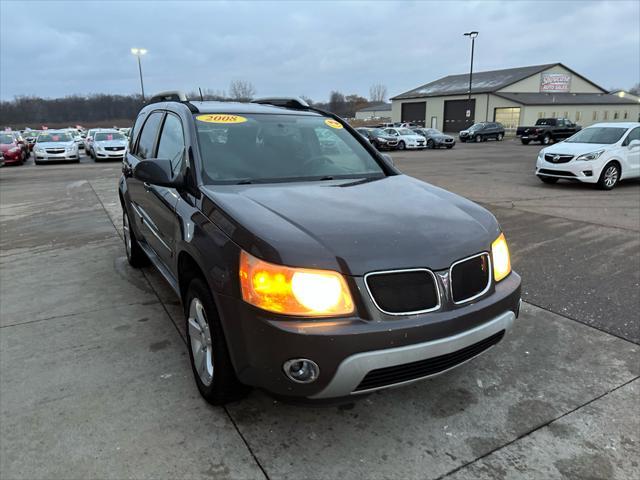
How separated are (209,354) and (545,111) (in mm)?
59002

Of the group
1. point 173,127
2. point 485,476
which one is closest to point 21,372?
point 173,127

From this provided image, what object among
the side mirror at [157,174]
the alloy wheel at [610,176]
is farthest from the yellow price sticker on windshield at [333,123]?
the alloy wheel at [610,176]

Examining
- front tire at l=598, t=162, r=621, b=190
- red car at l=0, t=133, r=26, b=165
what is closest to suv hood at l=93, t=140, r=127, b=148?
red car at l=0, t=133, r=26, b=165

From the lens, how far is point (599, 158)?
11.0 metres

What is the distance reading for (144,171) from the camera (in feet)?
10.2

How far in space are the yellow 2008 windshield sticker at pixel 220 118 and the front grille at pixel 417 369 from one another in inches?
89.3

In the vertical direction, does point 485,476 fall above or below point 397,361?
below

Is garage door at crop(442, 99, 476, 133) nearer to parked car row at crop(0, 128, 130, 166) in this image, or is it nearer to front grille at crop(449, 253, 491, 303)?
parked car row at crop(0, 128, 130, 166)

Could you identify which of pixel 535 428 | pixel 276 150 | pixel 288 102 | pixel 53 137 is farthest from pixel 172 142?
pixel 53 137

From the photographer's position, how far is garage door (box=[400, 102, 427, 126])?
203 ft

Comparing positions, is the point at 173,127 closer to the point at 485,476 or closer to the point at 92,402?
the point at 92,402

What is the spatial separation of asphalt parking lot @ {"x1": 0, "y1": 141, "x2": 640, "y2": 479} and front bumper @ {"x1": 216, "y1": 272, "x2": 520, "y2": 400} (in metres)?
0.46

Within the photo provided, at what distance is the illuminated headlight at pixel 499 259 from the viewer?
2686mm

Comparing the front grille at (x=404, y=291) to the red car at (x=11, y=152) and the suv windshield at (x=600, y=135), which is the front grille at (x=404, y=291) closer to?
the suv windshield at (x=600, y=135)
